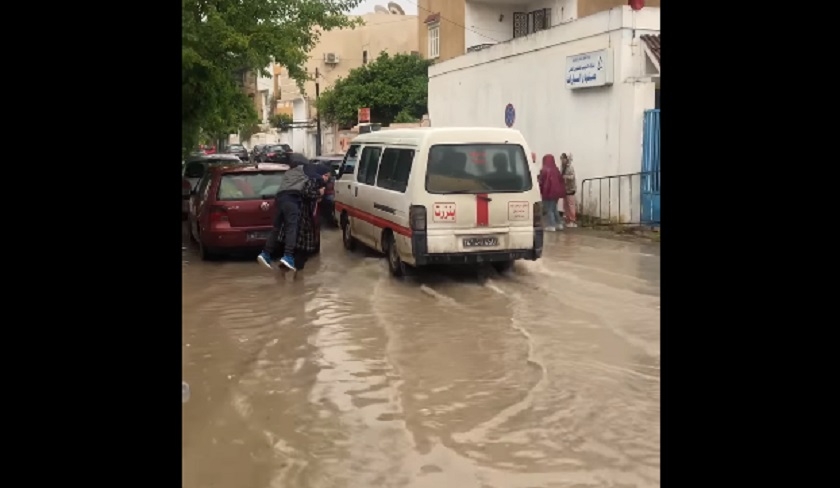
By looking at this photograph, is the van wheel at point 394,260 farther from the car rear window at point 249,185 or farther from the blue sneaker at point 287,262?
the car rear window at point 249,185

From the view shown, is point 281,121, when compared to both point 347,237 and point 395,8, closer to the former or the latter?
point 395,8

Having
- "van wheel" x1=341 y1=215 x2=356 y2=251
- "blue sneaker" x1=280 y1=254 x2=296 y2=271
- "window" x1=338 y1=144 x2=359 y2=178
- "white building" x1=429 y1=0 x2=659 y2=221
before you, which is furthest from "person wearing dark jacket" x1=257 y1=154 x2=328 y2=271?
"white building" x1=429 y1=0 x2=659 y2=221

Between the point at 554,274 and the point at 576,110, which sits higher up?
the point at 576,110

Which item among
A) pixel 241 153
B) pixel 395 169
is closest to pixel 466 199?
pixel 395 169

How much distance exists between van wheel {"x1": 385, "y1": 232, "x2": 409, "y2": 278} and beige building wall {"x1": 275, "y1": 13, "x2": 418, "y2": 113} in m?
40.4

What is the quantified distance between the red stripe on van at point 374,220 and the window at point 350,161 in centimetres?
55

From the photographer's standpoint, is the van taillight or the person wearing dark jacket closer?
the van taillight

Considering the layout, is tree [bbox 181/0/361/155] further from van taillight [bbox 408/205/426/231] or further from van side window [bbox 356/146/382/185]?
van taillight [bbox 408/205/426/231]

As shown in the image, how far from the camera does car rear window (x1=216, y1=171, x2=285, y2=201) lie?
12305 mm
